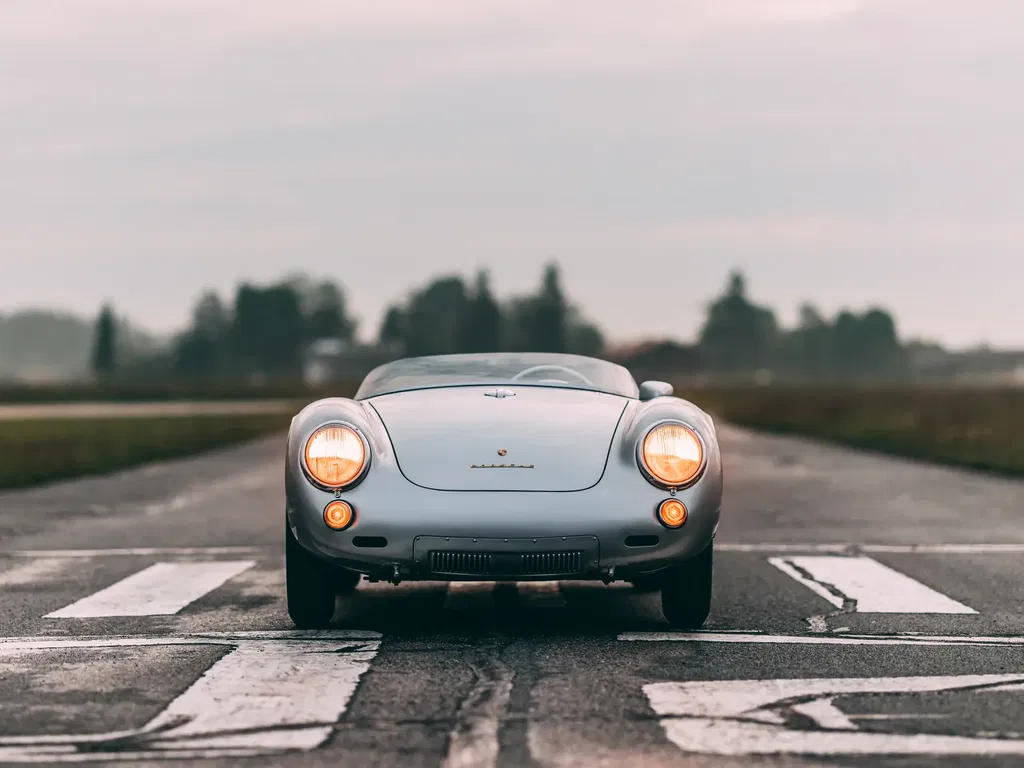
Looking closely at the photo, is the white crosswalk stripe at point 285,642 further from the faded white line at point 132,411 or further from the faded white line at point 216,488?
the faded white line at point 132,411

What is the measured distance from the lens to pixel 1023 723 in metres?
4.58

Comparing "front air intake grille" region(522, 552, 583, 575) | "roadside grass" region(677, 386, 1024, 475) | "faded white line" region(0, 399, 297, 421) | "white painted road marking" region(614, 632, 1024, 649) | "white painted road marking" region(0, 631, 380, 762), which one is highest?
"front air intake grille" region(522, 552, 583, 575)

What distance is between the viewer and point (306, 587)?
6449mm

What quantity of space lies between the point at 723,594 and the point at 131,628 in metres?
3.13

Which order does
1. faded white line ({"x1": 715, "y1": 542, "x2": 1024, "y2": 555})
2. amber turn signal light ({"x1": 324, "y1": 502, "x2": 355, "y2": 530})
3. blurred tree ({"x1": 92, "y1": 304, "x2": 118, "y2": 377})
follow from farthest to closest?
blurred tree ({"x1": 92, "y1": 304, "x2": 118, "y2": 377}) → faded white line ({"x1": 715, "y1": 542, "x2": 1024, "y2": 555}) → amber turn signal light ({"x1": 324, "y1": 502, "x2": 355, "y2": 530})

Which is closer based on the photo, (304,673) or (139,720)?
(139,720)

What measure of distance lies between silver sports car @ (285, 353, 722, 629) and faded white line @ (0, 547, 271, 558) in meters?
3.51

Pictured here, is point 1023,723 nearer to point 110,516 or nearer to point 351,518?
point 351,518

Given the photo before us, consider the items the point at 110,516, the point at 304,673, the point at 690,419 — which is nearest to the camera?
the point at 304,673

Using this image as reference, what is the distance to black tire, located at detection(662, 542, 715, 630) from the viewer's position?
21.2ft

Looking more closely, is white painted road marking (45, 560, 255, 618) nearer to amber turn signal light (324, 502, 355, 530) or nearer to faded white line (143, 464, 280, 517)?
amber turn signal light (324, 502, 355, 530)

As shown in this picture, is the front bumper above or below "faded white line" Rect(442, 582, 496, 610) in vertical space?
above

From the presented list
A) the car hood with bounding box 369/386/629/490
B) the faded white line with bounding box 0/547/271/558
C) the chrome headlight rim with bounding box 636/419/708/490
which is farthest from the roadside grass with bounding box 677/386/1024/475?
the car hood with bounding box 369/386/629/490

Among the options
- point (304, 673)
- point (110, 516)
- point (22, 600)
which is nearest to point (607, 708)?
point (304, 673)
